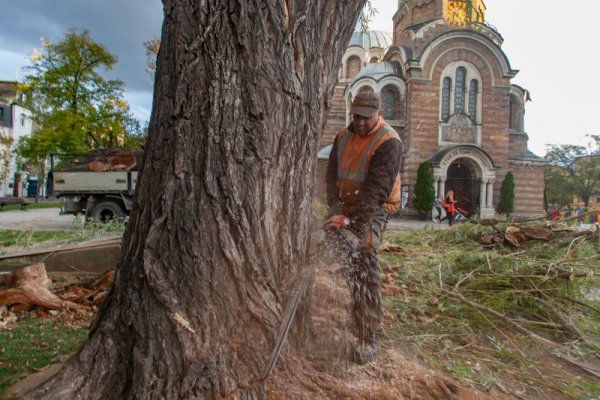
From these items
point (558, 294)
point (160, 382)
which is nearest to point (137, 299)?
point (160, 382)

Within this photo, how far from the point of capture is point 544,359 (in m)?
3.11

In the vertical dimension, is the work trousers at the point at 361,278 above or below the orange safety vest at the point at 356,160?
below

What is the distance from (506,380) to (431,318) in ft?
3.51

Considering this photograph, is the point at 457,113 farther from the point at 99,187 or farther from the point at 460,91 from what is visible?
the point at 99,187

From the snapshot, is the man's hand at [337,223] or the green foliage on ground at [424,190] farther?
the green foliage on ground at [424,190]

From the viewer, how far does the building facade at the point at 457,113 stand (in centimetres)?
2255

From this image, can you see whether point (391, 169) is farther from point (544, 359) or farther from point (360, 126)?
point (544, 359)

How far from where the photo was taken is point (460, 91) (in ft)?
77.1

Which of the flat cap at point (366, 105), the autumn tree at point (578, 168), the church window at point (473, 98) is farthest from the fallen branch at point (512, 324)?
the autumn tree at point (578, 168)

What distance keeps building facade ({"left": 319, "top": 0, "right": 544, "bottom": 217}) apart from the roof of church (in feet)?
0.20

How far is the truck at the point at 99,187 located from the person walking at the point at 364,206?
383 inches

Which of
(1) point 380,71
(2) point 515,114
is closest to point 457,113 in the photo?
(1) point 380,71

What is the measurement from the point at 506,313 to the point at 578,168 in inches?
1751

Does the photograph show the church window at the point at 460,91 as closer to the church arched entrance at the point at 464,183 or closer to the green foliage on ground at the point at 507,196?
the church arched entrance at the point at 464,183
